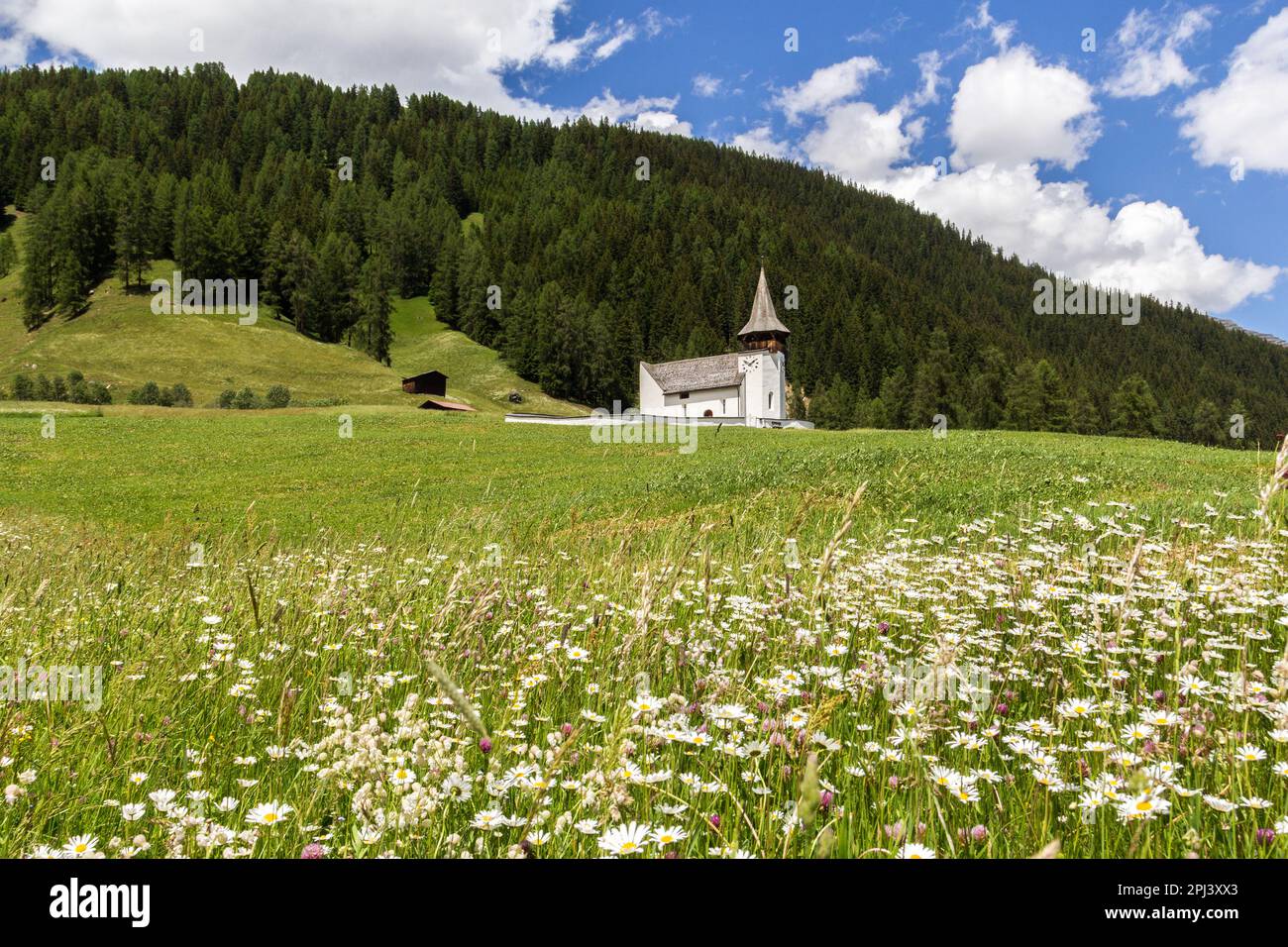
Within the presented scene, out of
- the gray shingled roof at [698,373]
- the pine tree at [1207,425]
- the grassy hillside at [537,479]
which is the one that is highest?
the gray shingled roof at [698,373]

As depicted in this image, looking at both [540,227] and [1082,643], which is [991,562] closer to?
[1082,643]

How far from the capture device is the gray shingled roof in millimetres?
96625

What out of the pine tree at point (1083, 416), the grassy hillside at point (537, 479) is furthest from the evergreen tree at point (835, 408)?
the grassy hillside at point (537, 479)

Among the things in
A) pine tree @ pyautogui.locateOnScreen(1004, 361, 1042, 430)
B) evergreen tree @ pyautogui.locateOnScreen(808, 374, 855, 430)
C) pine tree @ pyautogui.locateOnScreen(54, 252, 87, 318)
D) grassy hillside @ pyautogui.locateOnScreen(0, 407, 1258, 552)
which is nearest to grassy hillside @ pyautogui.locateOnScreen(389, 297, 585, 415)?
evergreen tree @ pyautogui.locateOnScreen(808, 374, 855, 430)

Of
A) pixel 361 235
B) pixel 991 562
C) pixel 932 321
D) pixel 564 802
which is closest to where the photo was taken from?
pixel 564 802

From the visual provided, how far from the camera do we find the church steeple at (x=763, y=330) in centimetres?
9544

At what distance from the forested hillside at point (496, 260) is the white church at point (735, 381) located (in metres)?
22.7

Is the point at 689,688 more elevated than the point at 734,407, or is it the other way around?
the point at 734,407

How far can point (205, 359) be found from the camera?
89500 mm

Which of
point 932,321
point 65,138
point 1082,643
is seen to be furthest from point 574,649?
point 65,138

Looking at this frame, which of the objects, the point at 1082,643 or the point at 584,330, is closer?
the point at 1082,643

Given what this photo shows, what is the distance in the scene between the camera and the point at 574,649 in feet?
11.8

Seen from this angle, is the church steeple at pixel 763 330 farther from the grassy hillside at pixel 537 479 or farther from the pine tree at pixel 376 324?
the pine tree at pixel 376 324
